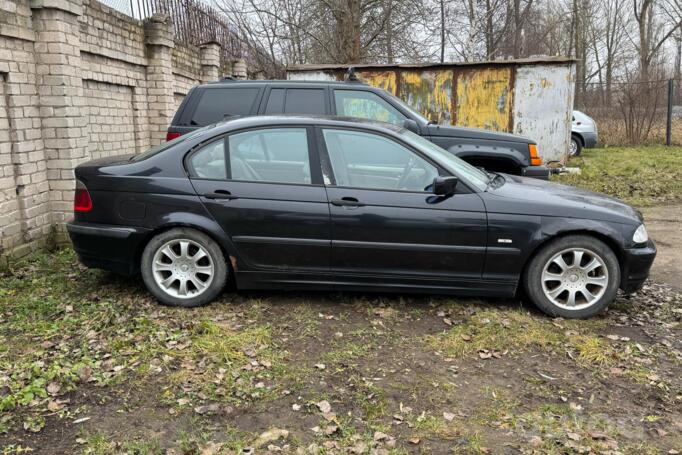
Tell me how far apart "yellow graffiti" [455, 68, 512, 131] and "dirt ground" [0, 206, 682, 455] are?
7895mm

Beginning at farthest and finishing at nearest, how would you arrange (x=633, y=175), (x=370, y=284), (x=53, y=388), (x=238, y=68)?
1. (x=238, y=68)
2. (x=633, y=175)
3. (x=370, y=284)
4. (x=53, y=388)

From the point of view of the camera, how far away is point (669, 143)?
17750 millimetres

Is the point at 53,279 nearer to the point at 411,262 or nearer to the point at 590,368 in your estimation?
the point at 411,262

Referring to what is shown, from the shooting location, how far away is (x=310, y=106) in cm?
717

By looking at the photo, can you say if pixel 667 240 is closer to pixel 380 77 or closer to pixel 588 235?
pixel 588 235

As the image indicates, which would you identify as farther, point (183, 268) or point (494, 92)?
point (494, 92)

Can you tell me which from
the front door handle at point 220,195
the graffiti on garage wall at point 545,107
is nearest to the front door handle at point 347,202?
the front door handle at point 220,195

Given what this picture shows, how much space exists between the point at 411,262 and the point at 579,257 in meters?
1.34

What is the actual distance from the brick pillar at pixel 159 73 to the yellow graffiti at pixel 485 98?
20.5 ft

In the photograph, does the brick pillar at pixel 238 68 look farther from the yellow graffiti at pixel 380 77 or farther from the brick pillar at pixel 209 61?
the yellow graffiti at pixel 380 77

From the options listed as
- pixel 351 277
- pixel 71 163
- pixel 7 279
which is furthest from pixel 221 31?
pixel 351 277

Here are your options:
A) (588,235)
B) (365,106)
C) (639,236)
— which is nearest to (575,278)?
(588,235)

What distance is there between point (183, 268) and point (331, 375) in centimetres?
172

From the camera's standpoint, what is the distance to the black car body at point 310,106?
277 inches
